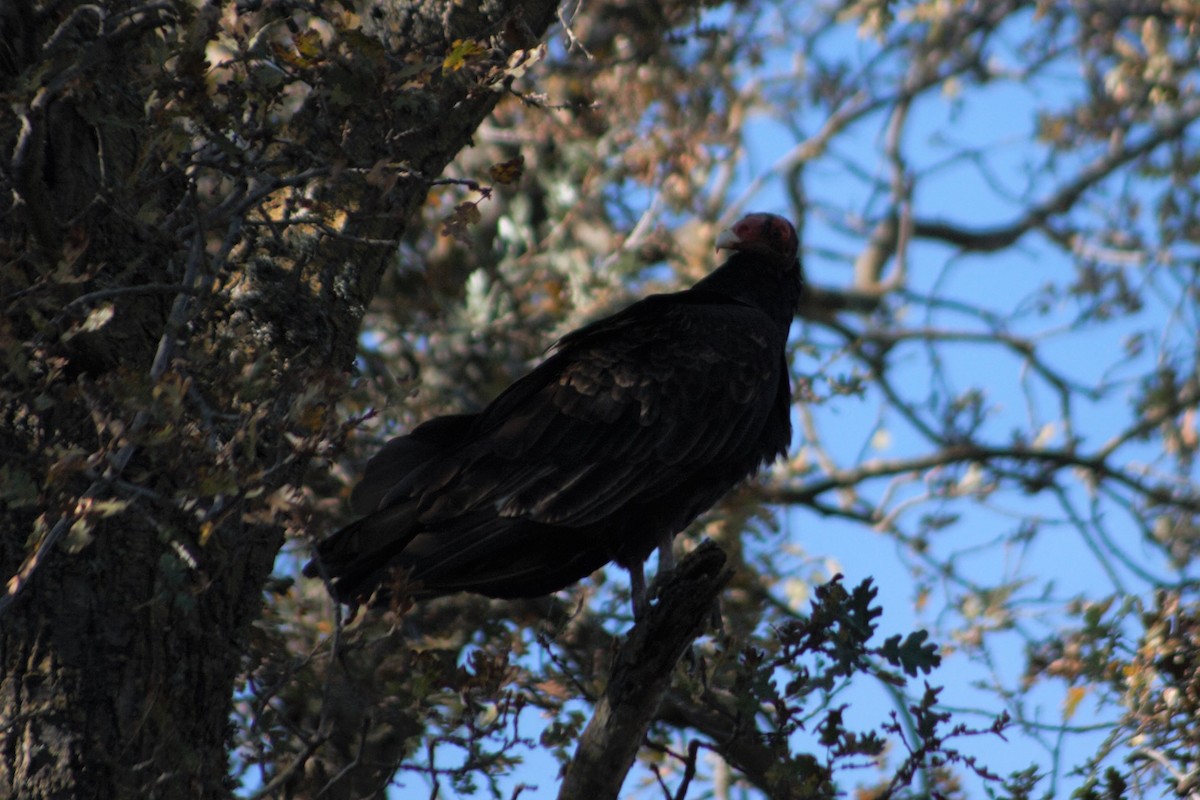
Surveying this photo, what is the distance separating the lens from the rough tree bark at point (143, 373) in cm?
205

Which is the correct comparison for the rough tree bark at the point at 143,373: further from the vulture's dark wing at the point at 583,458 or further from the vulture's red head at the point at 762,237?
the vulture's red head at the point at 762,237

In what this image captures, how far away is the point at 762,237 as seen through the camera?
4.73m

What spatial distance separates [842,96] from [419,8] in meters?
5.93

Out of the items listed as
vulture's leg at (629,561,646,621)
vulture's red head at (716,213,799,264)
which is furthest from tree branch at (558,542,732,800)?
vulture's red head at (716,213,799,264)

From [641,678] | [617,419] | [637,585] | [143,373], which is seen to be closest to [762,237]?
[617,419]

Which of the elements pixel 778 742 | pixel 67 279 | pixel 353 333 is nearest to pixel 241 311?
pixel 353 333

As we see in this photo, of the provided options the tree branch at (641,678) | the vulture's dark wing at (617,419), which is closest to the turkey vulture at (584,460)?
the vulture's dark wing at (617,419)

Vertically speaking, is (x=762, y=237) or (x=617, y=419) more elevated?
(x=762, y=237)

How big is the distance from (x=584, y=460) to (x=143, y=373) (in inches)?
71.2

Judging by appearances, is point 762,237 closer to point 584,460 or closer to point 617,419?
point 617,419

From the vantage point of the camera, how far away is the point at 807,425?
7.89m

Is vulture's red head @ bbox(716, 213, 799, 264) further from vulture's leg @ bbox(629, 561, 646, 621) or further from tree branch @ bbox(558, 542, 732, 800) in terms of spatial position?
tree branch @ bbox(558, 542, 732, 800)

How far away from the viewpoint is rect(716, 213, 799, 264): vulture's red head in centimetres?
471

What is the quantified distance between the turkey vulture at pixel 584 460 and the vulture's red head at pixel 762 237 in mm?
493
